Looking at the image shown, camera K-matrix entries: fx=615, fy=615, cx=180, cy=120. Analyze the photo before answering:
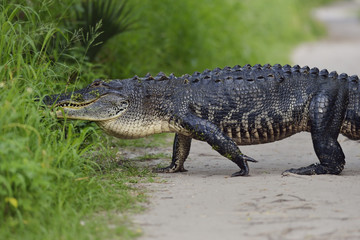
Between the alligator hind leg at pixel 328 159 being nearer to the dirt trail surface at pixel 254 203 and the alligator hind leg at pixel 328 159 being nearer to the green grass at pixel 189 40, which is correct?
the dirt trail surface at pixel 254 203

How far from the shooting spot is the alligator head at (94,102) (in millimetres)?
5923

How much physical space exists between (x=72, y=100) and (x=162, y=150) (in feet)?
6.53

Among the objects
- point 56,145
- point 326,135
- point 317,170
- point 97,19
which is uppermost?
point 97,19

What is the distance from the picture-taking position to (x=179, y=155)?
639 cm

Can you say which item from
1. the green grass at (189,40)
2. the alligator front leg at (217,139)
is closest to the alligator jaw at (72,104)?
the alligator front leg at (217,139)

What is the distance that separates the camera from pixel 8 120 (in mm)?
4504

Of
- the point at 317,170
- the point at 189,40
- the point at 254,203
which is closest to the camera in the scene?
the point at 254,203

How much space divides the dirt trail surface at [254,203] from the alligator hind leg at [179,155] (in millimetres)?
153

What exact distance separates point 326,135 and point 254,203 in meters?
1.52

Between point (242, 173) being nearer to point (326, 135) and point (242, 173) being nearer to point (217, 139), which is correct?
point (217, 139)

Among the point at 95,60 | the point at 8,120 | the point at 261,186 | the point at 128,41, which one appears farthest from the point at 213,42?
the point at 8,120

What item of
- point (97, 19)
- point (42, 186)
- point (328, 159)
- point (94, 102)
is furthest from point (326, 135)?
point (97, 19)

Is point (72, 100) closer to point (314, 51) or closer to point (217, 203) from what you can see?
point (217, 203)

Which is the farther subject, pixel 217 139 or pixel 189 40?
pixel 189 40
